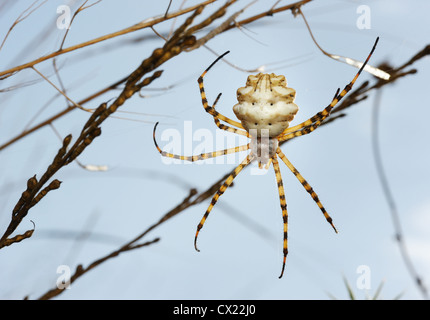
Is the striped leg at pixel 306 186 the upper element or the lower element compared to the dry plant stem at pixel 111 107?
upper

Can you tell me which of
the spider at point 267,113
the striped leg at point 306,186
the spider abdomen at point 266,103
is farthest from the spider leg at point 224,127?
the spider abdomen at point 266,103

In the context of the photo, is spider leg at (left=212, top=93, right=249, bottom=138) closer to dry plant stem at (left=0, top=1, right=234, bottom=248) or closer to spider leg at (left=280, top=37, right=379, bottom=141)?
spider leg at (left=280, top=37, right=379, bottom=141)

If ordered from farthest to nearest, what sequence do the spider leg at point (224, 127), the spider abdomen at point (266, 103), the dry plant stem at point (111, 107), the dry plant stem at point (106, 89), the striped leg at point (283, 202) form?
1. the striped leg at point (283, 202)
2. the spider leg at point (224, 127)
3. the spider abdomen at point (266, 103)
4. the dry plant stem at point (106, 89)
5. the dry plant stem at point (111, 107)

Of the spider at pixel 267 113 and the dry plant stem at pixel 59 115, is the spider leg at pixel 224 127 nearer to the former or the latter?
the spider at pixel 267 113

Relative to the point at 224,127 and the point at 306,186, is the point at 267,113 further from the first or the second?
the point at 306,186

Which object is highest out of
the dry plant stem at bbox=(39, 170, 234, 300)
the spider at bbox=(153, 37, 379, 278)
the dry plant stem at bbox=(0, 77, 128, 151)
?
the spider at bbox=(153, 37, 379, 278)

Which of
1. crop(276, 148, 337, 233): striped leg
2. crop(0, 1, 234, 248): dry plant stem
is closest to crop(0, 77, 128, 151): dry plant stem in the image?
crop(0, 1, 234, 248): dry plant stem

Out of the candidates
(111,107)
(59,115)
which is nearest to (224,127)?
(59,115)
